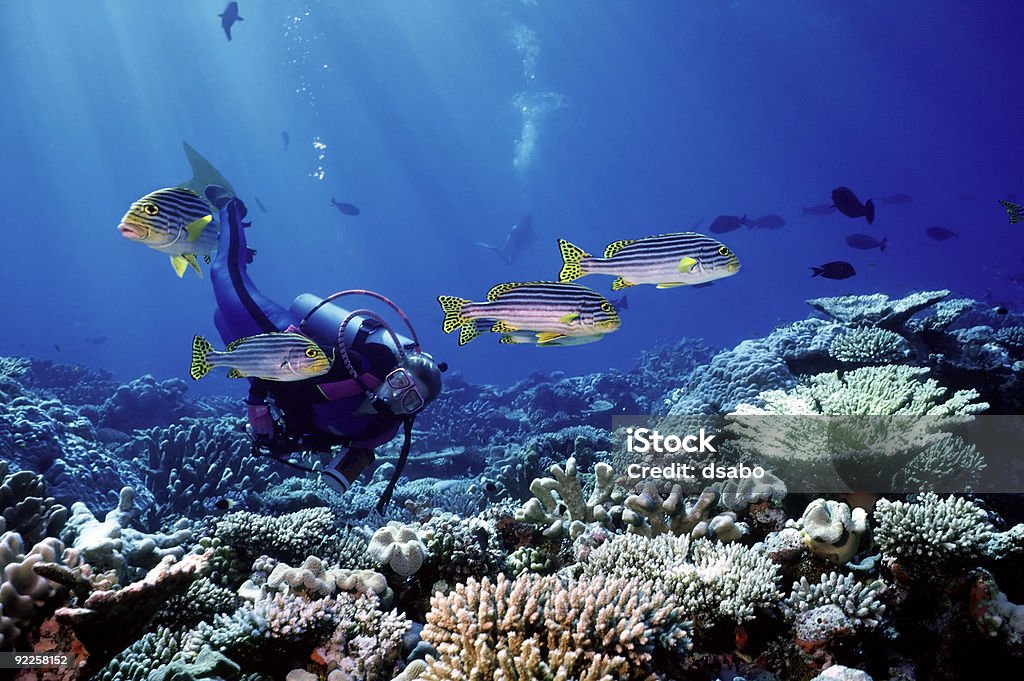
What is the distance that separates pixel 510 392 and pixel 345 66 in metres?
58.2

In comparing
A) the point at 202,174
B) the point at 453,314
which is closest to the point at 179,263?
the point at 202,174

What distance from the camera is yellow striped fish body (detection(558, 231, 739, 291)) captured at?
3.32 m

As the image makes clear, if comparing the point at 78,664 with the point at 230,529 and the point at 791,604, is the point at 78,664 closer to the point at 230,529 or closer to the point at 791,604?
the point at 230,529

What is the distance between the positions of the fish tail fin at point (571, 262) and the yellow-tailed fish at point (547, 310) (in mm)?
306

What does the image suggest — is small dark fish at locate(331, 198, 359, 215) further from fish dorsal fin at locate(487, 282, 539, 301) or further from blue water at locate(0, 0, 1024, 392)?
blue water at locate(0, 0, 1024, 392)

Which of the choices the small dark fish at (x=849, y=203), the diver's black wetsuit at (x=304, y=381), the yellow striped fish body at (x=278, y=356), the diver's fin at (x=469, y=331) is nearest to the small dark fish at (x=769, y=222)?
the small dark fish at (x=849, y=203)

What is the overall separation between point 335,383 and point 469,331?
1815 millimetres

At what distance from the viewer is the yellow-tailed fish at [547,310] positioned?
3.13 metres

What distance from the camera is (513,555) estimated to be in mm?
3709

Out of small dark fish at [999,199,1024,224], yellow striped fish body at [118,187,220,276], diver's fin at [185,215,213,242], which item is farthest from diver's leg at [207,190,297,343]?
small dark fish at [999,199,1024,224]

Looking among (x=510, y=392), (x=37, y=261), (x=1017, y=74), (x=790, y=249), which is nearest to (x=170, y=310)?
(x=37, y=261)

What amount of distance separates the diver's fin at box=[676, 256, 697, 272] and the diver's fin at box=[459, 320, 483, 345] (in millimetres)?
1368

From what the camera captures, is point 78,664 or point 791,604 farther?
point 791,604

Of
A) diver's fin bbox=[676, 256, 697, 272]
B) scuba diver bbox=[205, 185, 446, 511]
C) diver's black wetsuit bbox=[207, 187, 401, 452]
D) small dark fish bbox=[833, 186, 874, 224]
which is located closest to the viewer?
diver's fin bbox=[676, 256, 697, 272]
